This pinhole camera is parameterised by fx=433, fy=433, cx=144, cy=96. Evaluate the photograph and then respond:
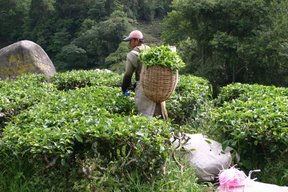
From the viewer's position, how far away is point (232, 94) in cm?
709

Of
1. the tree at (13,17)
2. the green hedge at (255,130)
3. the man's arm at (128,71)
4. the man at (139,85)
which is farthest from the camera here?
the tree at (13,17)

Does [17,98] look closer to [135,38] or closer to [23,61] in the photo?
[135,38]

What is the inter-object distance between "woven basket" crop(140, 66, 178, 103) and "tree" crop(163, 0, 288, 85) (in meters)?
13.7

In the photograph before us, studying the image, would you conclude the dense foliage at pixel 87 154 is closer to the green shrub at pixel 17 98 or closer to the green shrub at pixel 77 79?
the green shrub at pixel 17 98

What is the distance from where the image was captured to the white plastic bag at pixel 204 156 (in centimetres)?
474

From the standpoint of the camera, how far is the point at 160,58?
17.1ft

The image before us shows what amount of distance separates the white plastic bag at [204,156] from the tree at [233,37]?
14.0 meters

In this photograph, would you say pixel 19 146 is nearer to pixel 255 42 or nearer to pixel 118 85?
pixel 118 85

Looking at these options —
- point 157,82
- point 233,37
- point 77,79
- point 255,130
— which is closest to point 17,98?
point 157,82

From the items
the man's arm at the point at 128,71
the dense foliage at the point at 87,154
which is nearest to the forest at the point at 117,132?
the dense foliage at the point at 87,154

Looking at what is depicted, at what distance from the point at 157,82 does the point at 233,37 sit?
580 inches

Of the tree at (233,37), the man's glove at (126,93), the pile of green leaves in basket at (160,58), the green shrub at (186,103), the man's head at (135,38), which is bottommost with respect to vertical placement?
the tree at (233,37)

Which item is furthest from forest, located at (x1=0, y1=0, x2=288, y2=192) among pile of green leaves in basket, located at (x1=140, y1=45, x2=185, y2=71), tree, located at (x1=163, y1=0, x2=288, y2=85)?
tree, located at (x1=163, y1=0, x2=288, y2=85)

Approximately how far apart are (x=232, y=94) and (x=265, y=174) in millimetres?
2522
